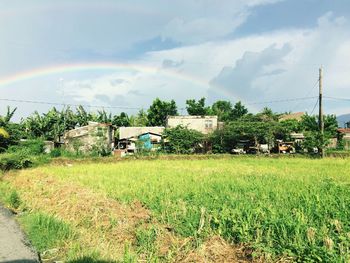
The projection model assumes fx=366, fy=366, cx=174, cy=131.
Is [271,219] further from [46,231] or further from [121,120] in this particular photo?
[121,120]

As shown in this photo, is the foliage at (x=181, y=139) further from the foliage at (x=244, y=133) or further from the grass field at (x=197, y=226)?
the grass field at (x=197, y=226)

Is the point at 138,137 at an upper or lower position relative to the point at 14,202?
upper

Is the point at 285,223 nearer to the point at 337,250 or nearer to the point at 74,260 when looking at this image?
the point at 337,250

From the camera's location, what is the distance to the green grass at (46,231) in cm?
665

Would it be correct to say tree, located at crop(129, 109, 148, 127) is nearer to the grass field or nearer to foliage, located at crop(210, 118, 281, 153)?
foliage, located at crop(210, 118, 281, 153)

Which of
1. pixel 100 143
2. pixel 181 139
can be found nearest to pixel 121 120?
pixel 100 143

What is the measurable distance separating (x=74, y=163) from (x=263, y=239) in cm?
2230

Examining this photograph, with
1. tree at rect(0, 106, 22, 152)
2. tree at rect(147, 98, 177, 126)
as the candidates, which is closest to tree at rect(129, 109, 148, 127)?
tree at rect(147, 98, 177, 126)

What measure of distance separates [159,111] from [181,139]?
1930cm

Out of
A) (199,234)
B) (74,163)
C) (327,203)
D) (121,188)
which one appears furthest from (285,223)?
(74,163)

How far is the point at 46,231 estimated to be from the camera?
7273 millimetres

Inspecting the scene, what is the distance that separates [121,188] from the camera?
11.5 meters

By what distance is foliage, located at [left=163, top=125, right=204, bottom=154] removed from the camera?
111ft

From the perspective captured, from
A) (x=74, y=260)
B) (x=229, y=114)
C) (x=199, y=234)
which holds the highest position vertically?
(x=229, y=114)
